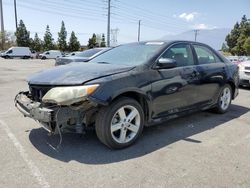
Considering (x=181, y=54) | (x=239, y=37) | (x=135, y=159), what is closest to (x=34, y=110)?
(x=135, y=159)

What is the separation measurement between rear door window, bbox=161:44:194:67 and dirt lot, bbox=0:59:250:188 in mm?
1147

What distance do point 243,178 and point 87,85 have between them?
212 centimetres

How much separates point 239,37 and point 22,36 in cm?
4659

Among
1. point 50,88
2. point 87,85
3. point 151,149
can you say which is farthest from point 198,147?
point 50,88

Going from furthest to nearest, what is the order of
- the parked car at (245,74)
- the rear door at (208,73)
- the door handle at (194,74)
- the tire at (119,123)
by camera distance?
the parked car at (245,74) → the rear door at (208,73) → the door handle at (194,74) → the tire at (119,123)

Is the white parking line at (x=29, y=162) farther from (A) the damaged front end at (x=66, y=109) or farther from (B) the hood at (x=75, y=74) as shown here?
(B) the hood at (x=75, y=74)

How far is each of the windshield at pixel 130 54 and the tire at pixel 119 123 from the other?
2.46 ft

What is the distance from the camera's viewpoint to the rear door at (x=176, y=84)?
418cm

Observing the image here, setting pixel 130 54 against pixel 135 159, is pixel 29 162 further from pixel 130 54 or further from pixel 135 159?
pixel 130 54

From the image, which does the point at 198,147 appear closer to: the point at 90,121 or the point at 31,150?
the point at 90,121

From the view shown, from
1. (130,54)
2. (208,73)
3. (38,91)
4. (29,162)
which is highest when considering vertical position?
(130,54)

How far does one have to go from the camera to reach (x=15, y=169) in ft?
10.4

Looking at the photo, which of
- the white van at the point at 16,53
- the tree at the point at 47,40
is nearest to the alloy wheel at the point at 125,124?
the white van at the point at 16,53

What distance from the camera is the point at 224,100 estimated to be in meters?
5.95
